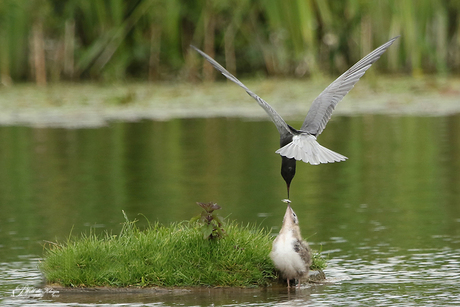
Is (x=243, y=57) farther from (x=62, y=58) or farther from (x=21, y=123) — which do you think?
(x=21, y=123)

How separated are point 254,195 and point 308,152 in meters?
4.72

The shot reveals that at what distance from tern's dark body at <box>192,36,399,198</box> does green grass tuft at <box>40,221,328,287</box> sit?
1.96 ft

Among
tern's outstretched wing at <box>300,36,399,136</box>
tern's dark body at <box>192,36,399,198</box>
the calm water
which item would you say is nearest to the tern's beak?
tern's dark body at <box>192,36,399,198</box>

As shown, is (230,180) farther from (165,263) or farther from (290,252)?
(290,252)

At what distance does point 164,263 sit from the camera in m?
6.09

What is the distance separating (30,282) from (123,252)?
708 mm

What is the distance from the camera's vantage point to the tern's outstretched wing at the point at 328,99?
632 centimetres

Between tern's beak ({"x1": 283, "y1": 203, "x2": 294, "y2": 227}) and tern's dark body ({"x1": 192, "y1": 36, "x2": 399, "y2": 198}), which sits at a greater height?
tern's dark body ({"x1": 192, "y1": 36, "x2": 399, "y2": 198})

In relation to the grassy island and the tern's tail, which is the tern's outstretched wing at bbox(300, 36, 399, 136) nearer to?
the tern's tail

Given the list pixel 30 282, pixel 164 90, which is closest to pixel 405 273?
pixel 30 282

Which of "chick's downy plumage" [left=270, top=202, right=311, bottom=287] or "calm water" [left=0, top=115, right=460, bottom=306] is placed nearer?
"chick's downy plumage" [left=270, top=202, right=311, bottom=287]
